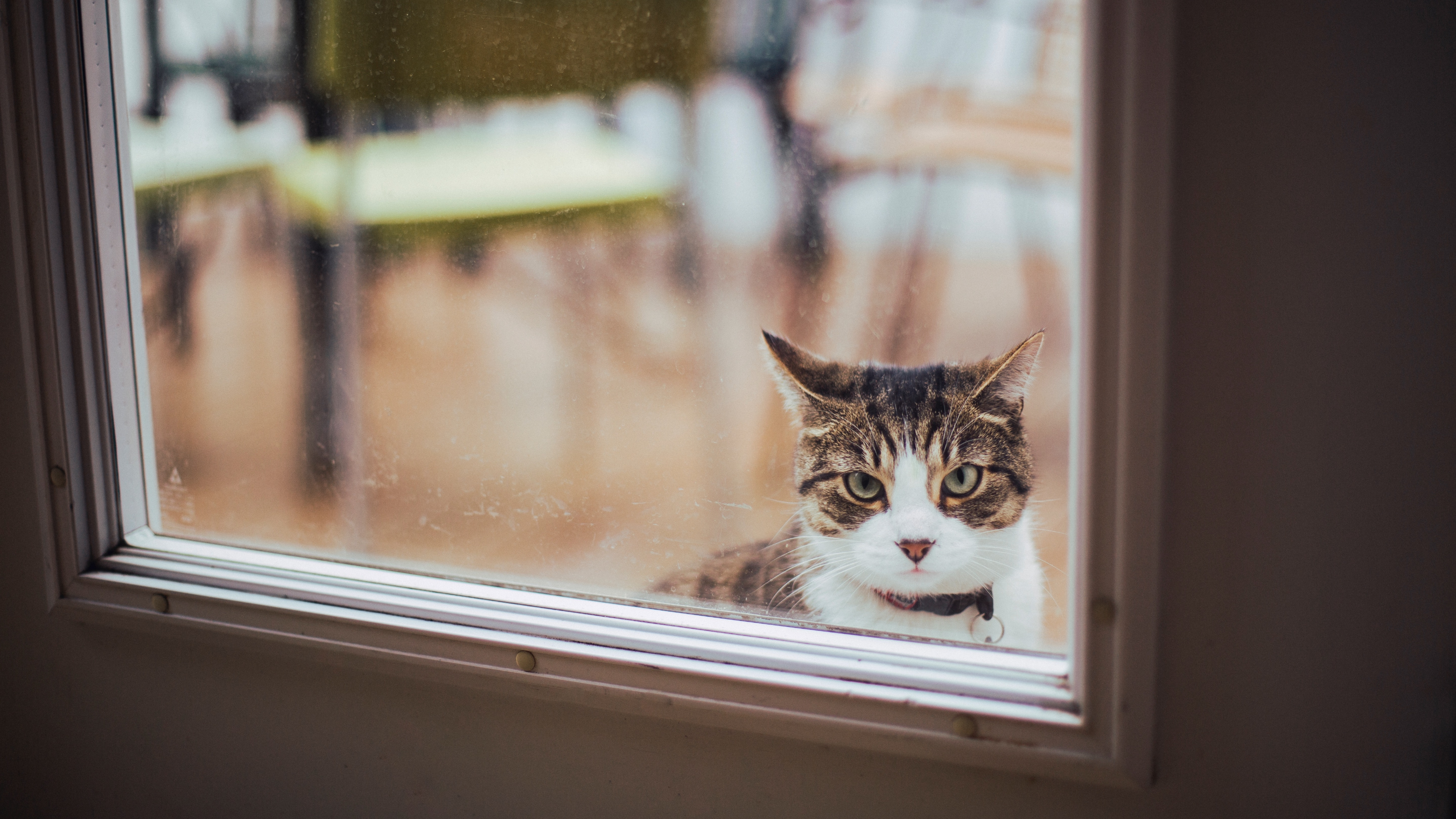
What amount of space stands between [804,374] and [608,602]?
11.4 inches

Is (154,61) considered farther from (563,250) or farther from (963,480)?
(963,480)

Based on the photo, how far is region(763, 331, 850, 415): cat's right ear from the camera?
650 millimetres

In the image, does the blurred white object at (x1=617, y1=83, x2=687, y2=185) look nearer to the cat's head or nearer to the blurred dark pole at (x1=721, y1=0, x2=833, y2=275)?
the blurred dark pole at (x1=721, y1=0, x2=833, y2=275)

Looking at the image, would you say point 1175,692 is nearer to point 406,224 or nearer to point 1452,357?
point 1452,357

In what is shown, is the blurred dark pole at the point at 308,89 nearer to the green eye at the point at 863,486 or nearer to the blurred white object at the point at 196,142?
the blurred white object at the point at 196,142

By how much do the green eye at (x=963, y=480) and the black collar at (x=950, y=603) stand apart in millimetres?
82

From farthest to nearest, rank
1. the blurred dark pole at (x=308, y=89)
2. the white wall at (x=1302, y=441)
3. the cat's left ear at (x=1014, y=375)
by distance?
the blurred dark pole at (x=308, y=89), the cat's left ear at (x=1014, y=375), the white wall at (x=1302, y=441)

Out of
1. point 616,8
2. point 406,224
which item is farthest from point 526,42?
point 406,224

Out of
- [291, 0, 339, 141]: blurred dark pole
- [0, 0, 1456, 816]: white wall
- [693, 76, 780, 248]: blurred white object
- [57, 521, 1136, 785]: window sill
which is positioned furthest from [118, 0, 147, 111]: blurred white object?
[0, 0, 1456, 816]: white wall

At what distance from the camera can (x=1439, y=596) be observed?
46cm

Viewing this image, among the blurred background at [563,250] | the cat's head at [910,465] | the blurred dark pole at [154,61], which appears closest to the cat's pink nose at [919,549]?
the cat's head at [910,465]

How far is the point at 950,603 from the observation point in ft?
2.04

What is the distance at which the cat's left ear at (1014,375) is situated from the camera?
59 centimetres

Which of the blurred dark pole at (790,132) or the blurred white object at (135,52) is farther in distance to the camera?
the blurred white object at (135,52)
